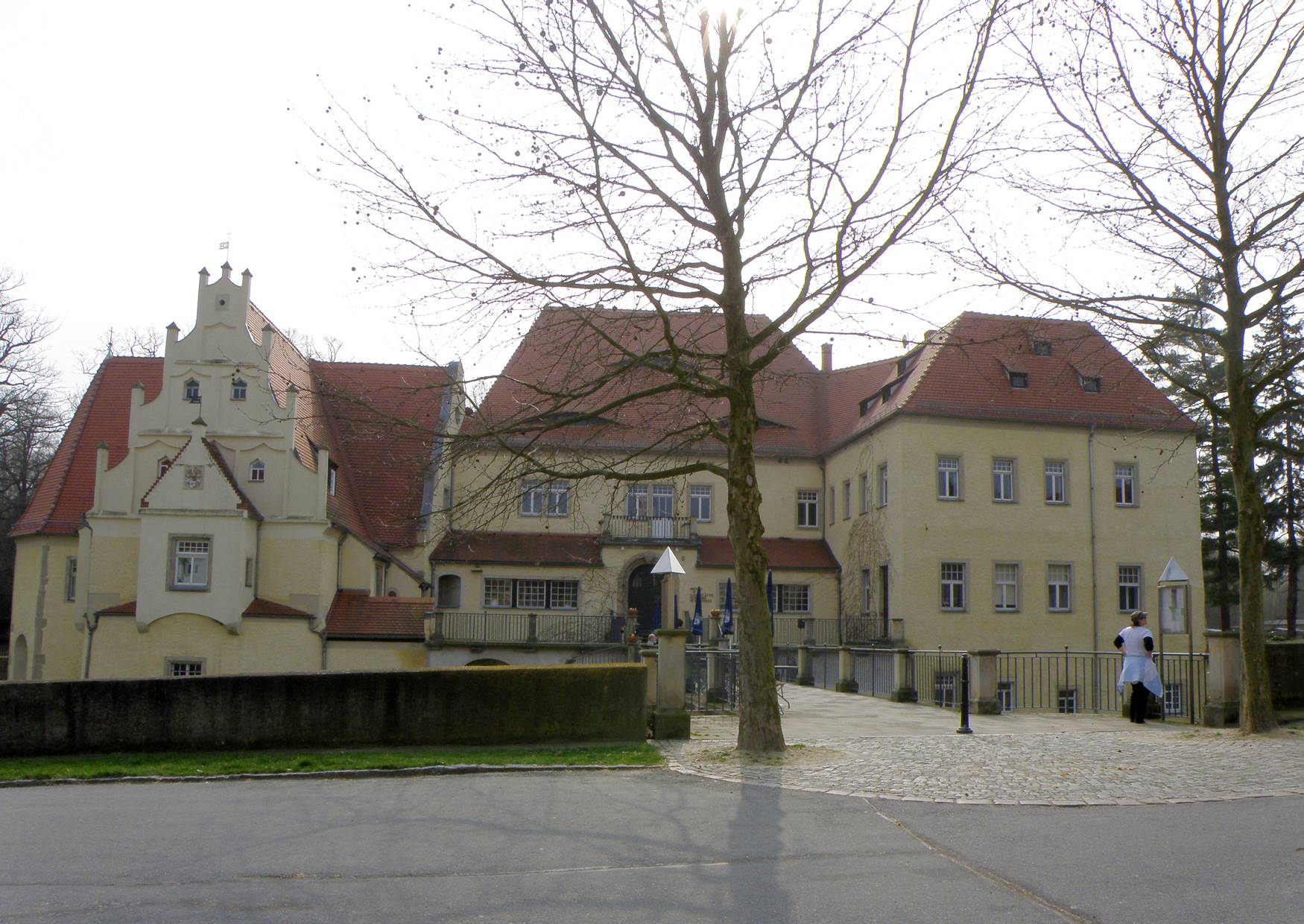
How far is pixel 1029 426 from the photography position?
38.1 m

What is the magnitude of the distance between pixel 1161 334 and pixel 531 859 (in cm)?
1190

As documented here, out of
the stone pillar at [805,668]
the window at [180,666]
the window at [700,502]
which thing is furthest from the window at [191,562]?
the stone pillar at [805,668]

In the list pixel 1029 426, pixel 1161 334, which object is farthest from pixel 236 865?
pixel 1029 426

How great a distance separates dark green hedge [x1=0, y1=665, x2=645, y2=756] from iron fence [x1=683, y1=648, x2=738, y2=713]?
5.03 meters

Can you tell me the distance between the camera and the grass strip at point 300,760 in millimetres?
12594

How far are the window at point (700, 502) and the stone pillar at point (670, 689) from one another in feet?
88.6

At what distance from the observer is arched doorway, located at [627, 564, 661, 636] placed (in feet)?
133

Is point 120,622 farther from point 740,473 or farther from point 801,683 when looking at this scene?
point 740,473

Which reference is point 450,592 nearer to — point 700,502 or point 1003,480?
point 700,502

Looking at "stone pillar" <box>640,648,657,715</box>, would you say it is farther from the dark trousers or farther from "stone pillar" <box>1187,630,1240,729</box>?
"stone pillar" <box>1187,630,1240,729</box>

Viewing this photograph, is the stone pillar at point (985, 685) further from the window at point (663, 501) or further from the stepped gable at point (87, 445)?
the stepped gable at point (87, 445)

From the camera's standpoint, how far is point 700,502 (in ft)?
139

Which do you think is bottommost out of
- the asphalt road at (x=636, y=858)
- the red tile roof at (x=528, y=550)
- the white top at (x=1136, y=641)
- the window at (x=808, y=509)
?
the asphalt road at (x=636, y=858)

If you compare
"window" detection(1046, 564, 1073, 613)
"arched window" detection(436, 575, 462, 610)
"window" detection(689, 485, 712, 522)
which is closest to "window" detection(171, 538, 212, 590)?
"arched window" detection(436, 575, 462, 610)
